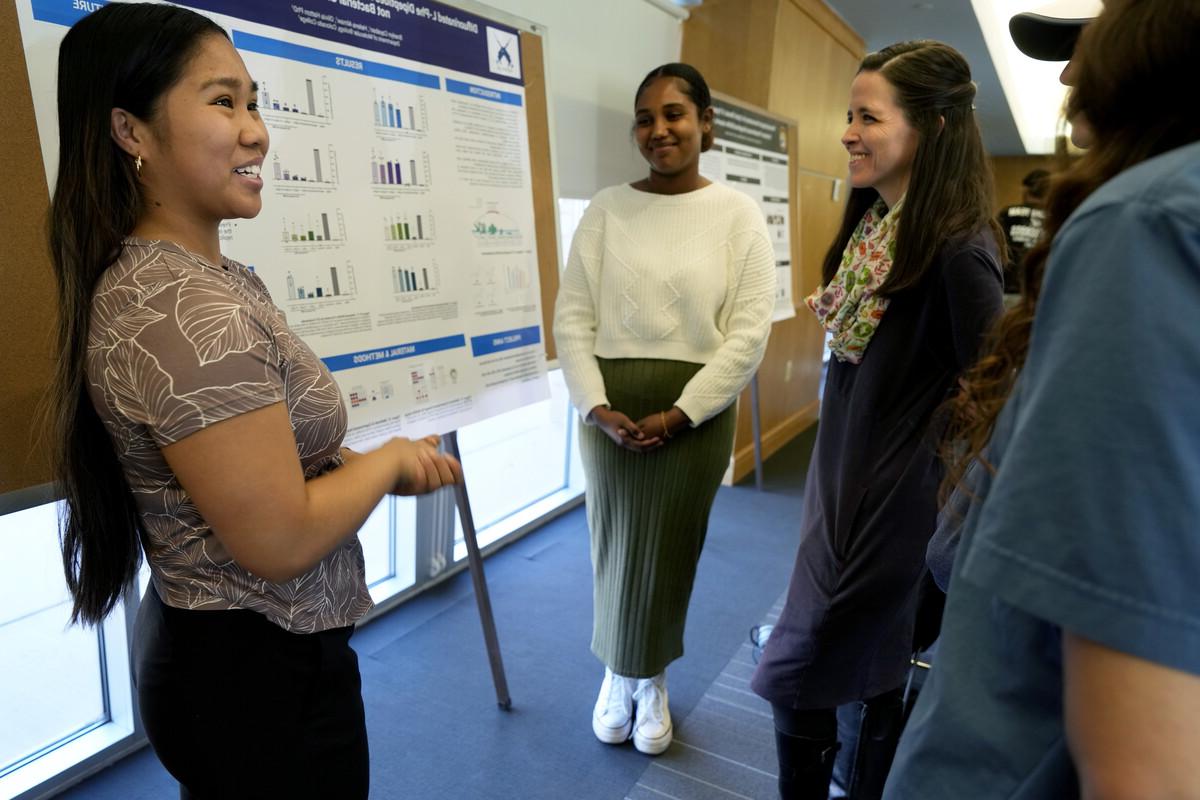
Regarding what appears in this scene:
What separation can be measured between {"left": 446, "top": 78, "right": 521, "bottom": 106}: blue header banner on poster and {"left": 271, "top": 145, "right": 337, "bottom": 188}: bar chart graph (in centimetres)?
37

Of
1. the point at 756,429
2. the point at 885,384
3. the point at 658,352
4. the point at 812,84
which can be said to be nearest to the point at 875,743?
the point at 885,384

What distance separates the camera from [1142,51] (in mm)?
420

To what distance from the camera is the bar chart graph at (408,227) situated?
60.7 inches

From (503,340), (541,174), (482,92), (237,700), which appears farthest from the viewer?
(541,174)

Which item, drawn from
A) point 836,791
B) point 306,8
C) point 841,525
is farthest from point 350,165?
point 836,791

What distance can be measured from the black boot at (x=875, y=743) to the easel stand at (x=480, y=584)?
37.3 inches

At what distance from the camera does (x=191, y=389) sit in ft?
2.39

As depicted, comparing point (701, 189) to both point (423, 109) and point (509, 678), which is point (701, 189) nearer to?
point (423, 109)

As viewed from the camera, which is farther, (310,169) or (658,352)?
(658,352)

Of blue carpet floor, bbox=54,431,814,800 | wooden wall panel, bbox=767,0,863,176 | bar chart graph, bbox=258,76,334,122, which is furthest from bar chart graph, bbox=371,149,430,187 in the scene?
wooden wall panel, bbox=767,0,863,176

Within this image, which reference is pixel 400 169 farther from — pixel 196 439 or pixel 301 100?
pixel 196 439

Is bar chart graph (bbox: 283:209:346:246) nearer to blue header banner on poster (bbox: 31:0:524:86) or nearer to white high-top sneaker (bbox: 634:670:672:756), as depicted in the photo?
blue header banner on poster (bbox: 31:0:524:86)

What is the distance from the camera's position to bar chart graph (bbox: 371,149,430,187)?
1.50 metres

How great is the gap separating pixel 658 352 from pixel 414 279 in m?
0.61
